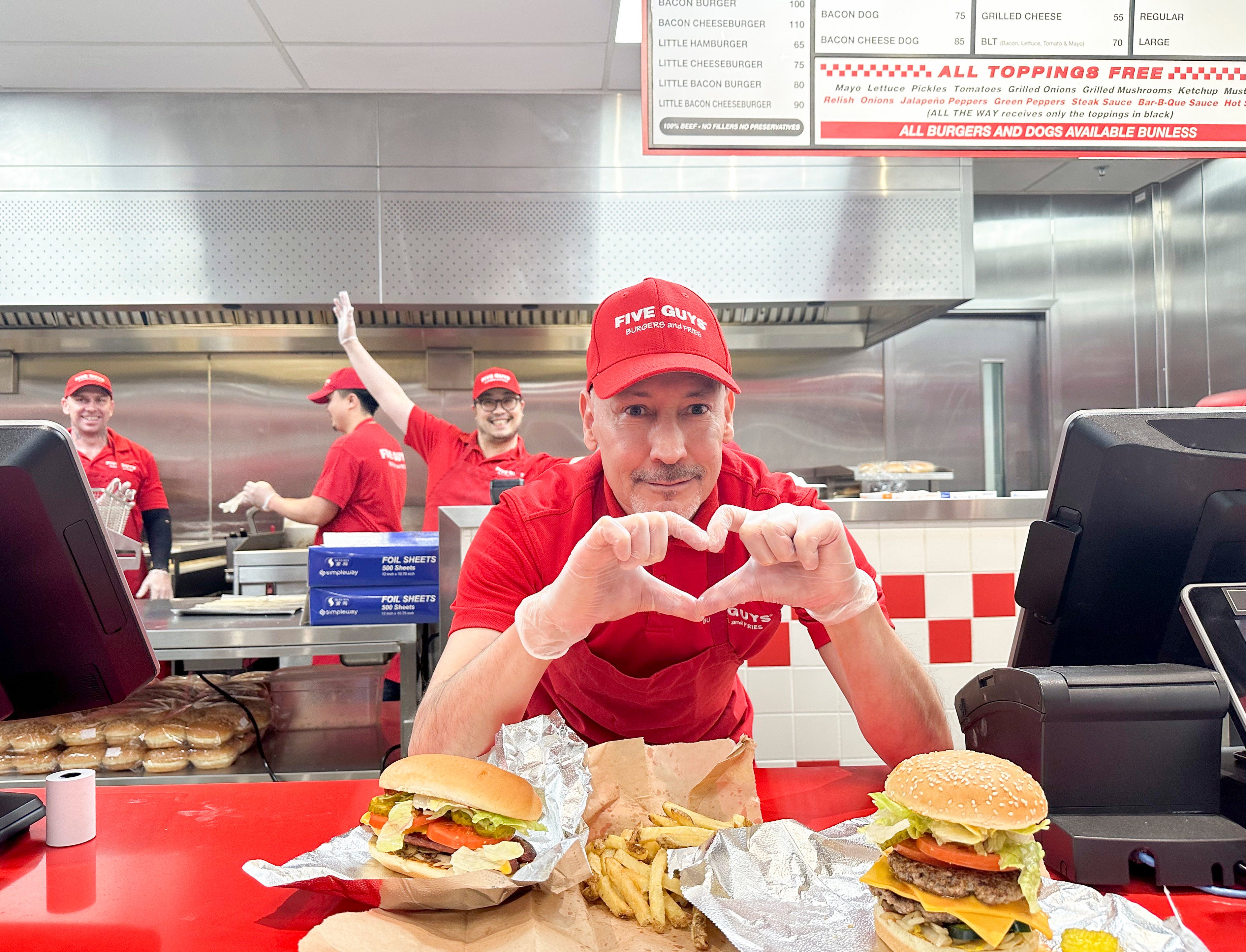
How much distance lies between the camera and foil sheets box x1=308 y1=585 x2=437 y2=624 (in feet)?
8.34

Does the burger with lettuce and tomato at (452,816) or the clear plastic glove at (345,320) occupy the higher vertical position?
the clear plastic glove at (345,320)

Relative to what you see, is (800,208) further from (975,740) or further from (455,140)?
(975,740)

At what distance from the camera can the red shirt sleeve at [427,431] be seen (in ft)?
16.2

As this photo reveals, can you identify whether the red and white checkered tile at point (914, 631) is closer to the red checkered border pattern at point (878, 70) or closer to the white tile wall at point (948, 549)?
the white tile wall at point (948, 549)

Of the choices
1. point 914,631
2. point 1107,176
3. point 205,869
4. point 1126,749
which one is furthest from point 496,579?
point 1107,176

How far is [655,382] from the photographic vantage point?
5.10ft

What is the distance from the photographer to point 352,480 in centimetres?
461

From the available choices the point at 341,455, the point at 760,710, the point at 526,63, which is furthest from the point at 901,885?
the point at 526,63

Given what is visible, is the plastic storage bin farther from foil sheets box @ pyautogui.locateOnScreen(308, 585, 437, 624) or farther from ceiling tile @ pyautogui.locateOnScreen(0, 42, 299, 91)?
ceiling tile @ pyautogui.locateOnScreen(0, 42, 299, 91)

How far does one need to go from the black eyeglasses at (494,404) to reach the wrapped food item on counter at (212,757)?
2.50 meters

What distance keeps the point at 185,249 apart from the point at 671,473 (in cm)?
473

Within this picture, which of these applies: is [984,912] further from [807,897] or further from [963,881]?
[807,897]

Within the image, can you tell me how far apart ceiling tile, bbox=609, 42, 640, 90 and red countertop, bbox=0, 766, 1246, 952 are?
391cm

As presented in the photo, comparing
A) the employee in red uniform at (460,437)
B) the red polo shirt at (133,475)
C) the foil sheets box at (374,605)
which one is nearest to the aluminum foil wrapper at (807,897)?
the foil sheets box at (374,605)
